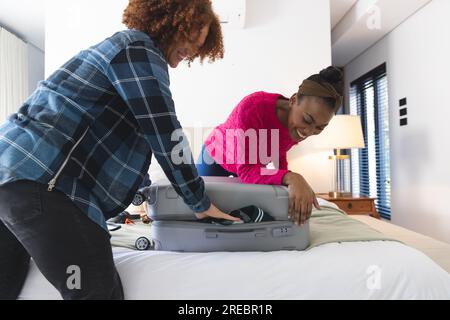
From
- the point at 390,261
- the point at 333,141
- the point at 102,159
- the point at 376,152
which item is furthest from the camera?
the point at 376,152

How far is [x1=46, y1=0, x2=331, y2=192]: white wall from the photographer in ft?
9.55

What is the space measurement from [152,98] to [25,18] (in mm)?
3699

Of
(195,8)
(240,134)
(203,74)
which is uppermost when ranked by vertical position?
(203,74)

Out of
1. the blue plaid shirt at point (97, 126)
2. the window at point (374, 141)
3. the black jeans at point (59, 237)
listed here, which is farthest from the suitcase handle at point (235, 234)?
the window at point (374, 141)

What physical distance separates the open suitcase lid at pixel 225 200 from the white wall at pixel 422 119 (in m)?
2.35

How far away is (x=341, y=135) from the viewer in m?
2.79

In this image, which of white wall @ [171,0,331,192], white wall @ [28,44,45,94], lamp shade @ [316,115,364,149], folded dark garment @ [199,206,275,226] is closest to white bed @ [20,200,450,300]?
folded dark garment @ [199,206,275,226]

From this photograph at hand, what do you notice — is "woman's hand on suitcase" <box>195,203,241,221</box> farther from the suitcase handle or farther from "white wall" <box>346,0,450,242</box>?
"white wall" <box>346,0,450,242</box>

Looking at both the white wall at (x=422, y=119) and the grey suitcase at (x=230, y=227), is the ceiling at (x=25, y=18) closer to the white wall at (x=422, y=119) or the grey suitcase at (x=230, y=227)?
the grey suitcase at (x=230, y=227)

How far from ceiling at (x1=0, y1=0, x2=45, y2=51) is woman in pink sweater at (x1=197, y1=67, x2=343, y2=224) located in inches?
117

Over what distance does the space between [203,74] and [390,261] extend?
7.68 ft

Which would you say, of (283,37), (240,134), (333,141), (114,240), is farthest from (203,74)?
(114,240)
